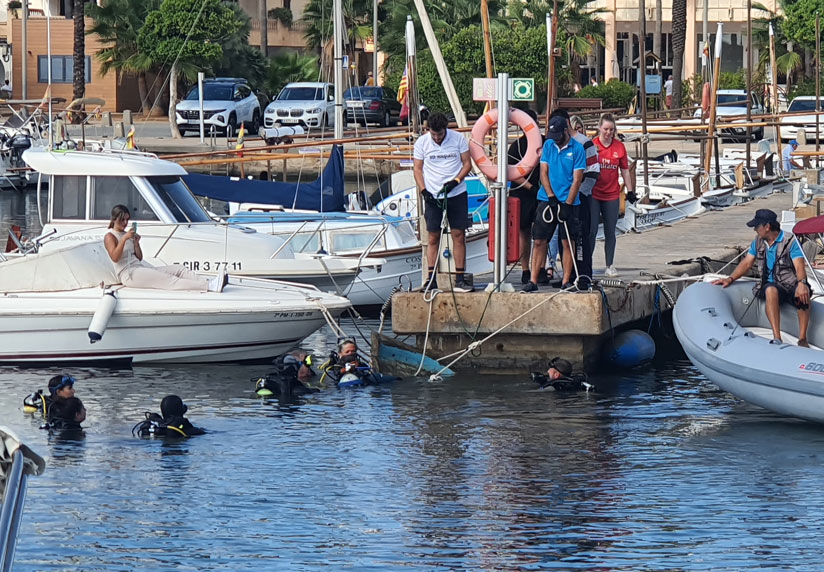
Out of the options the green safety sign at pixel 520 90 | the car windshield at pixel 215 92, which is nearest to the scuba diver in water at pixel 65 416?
the green safety sign at pixel 520 90

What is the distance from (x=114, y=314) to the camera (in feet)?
50.9

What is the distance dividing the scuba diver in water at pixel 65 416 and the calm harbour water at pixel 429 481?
12 cm

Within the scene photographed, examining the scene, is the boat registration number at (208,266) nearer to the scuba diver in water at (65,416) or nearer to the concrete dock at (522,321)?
Result: the concrete dock at (522,321)

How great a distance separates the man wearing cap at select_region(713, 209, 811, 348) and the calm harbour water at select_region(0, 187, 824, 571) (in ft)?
3.07

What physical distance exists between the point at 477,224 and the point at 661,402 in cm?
697

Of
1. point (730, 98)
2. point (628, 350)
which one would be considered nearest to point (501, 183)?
point (628, 350)

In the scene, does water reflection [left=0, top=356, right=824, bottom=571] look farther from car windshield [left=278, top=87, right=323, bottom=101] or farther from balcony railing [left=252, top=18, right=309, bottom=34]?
balcony railing [left=252, top=18, right=309, bottom=34]

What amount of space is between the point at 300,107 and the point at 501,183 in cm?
2869

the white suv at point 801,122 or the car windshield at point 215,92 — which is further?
the car windshield at point 215,92

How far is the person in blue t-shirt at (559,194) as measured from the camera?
573 inches

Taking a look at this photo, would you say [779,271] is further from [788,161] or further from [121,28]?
[121,28]

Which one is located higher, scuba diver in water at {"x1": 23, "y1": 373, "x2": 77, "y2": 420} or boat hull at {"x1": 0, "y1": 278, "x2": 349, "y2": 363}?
boat hull at {"x1": 0, "y1": 278, "x2": 349, "y2": 363}

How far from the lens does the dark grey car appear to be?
46.1 metres

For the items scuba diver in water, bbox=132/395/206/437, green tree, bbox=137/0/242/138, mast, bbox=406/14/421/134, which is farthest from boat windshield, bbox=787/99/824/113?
scuba diver in water, bbox=132/395/206/437
